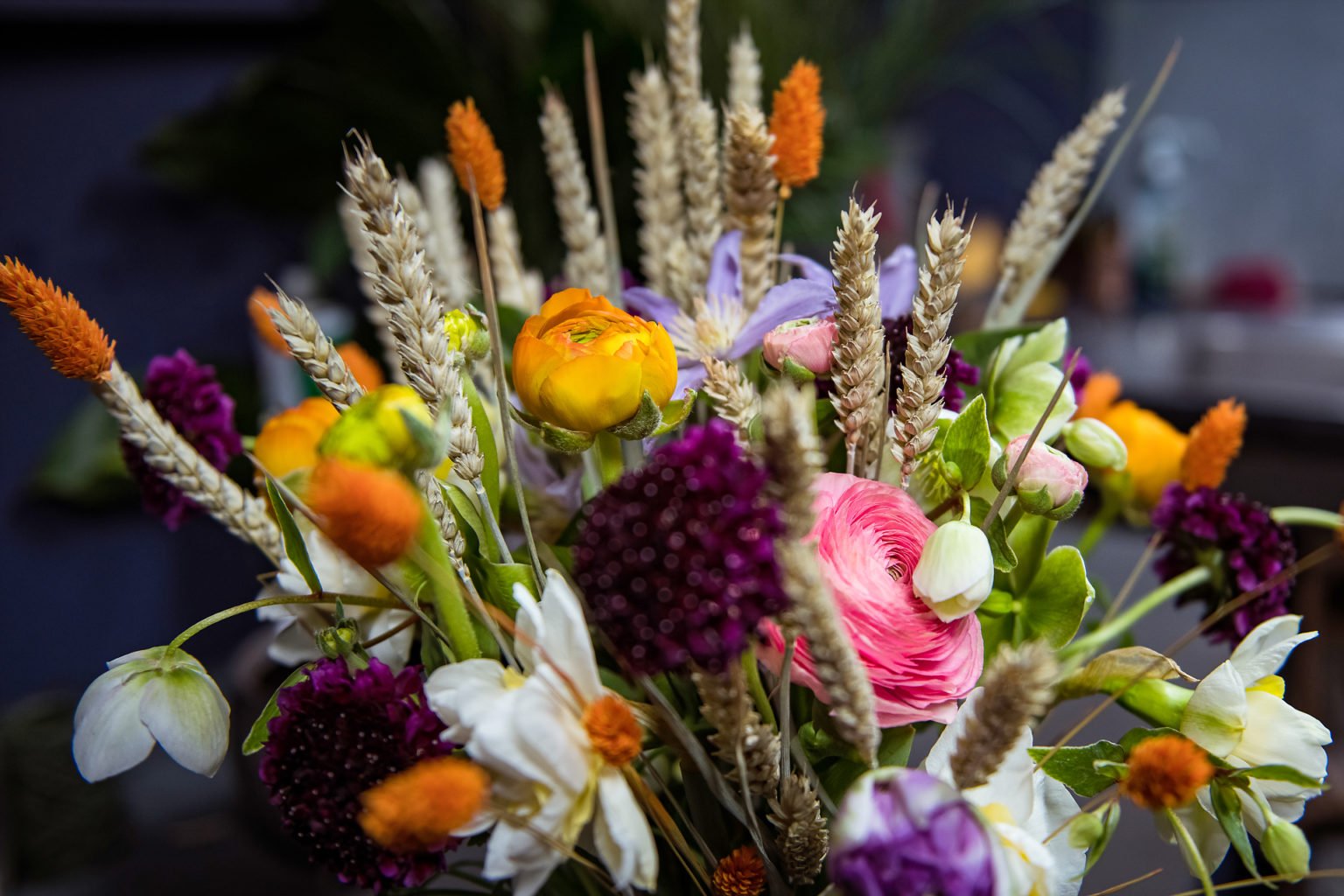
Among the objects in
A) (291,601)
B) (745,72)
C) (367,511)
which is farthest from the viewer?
(745,72)

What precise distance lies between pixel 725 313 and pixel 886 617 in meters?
0.13

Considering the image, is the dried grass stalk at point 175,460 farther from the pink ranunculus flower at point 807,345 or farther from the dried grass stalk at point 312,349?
the pink ranunculus flower at point 807,345

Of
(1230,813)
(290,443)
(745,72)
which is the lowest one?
(1230,813)

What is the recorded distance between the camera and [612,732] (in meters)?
0.25

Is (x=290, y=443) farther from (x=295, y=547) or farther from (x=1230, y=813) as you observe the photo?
(x=1230, y=813)

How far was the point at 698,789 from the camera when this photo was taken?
13.1 inches

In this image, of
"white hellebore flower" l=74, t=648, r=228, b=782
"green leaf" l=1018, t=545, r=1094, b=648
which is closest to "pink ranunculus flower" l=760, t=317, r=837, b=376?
"green leaf" l=1018, t=545, r=1094, b=648

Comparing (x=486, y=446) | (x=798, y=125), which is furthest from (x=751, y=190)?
(x=486, y=446)

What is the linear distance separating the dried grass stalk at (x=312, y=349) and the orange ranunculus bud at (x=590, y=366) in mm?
54

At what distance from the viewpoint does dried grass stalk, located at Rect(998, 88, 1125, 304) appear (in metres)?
0.40

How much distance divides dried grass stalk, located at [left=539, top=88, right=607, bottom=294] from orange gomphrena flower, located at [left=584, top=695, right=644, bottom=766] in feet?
0.72

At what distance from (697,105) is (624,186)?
775 millimetres

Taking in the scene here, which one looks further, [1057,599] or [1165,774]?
[1057,599]

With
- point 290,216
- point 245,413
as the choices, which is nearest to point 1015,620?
point 245,413
